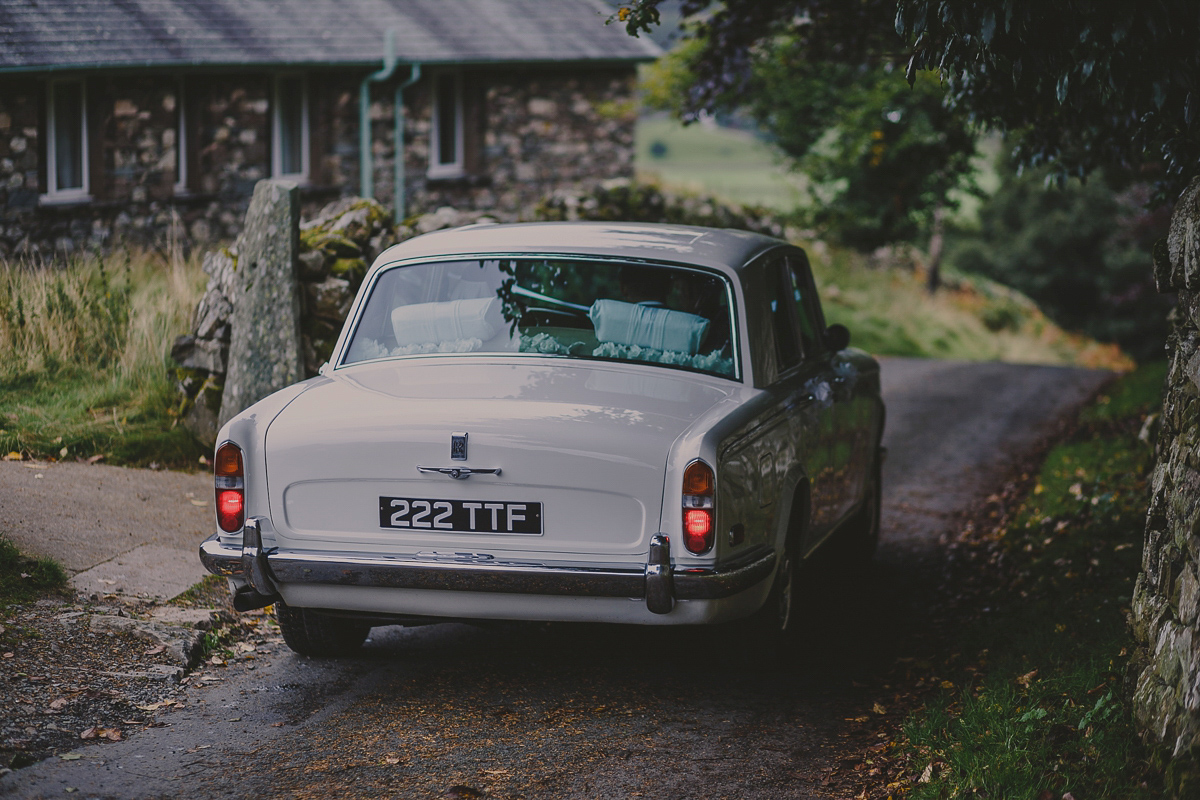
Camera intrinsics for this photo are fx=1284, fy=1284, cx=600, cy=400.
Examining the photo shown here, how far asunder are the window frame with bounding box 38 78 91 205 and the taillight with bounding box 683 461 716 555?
1284cm

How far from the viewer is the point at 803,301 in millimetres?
7039

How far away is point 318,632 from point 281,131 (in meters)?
14.8

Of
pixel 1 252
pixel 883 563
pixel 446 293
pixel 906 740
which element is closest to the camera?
pixel 906 740

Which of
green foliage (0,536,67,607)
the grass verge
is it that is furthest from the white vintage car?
green foliage (0,536,67,607)

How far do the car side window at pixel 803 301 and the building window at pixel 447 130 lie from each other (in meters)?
15.0

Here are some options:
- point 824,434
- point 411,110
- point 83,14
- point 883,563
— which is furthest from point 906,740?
point 411,110

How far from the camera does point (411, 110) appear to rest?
68.0 ft

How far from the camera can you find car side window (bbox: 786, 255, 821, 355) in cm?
671

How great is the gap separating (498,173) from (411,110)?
6.97ft

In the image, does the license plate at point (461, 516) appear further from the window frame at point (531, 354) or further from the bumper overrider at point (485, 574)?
the window frame at point (531, 354)

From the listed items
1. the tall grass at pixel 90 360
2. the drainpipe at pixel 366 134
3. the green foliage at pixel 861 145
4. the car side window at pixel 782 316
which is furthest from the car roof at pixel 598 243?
the drainpipe at pixel 366 134

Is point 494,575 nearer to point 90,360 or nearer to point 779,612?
point 779,612

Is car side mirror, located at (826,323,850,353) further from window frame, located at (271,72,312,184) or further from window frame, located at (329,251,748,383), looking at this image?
window frame, located at (271,72,312,184)

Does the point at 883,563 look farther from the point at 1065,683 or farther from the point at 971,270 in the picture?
the point at 971,270
